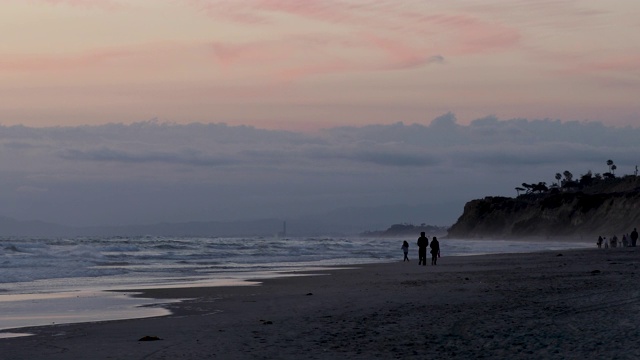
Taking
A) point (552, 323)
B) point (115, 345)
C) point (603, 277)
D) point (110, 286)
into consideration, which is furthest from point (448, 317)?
point (110, 286)

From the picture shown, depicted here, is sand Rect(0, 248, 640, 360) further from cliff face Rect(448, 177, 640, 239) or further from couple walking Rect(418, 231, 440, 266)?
cliff face Rect(448, 177, 640, 239)

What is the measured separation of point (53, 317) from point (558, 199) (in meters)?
151

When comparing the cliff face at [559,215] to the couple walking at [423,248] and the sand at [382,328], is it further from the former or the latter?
the sand at [382,328]

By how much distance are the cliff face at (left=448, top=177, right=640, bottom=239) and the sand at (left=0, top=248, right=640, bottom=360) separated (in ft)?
350

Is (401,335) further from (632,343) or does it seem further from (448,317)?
(632,343)

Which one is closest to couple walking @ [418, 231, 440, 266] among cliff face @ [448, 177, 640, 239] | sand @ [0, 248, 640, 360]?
sand @ [0, 248, 640, 360]

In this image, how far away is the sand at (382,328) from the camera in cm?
1153

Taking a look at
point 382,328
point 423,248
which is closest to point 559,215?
point 423,248

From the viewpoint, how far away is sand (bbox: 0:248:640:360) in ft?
37.8

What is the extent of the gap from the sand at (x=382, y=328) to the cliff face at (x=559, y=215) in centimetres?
10677

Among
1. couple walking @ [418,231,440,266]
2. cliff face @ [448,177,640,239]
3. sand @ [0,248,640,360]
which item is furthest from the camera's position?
cliff face @ [448,177,640,239]

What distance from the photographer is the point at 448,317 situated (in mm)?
15016

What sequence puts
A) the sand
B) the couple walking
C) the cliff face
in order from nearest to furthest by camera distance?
the sand, the couple walking, the cliff face

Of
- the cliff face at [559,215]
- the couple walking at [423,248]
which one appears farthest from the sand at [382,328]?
the cliff face at [559,215]
